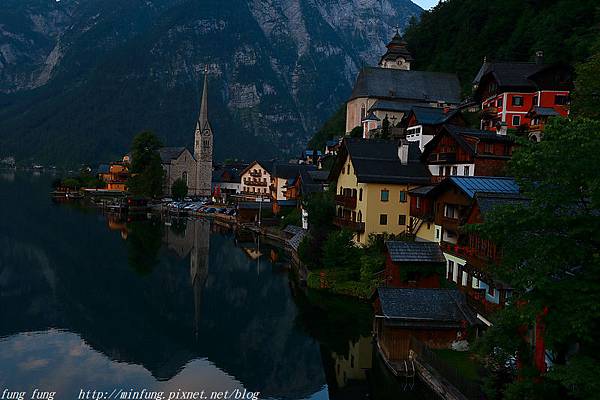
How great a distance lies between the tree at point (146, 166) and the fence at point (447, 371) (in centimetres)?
8892

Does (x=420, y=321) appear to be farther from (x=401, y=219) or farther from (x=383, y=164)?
(x=383, y=164)

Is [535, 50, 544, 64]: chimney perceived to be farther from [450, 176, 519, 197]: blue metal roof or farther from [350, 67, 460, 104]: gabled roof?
[450, 176, 519, 197]: blue metal roof

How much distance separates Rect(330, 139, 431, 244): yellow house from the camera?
4153cm

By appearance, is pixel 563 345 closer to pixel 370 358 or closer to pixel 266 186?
pixel 370 358

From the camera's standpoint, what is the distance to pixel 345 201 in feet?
148

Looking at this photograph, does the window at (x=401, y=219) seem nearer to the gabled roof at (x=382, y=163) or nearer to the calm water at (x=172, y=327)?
the gabled roof at (x=382, y=163)

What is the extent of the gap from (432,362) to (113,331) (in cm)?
2059

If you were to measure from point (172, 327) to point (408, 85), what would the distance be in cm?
6362

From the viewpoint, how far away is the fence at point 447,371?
19266 mm

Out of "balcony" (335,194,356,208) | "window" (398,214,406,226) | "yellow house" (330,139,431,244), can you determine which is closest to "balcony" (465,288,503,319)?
"yellow house" (330,139,431,244)

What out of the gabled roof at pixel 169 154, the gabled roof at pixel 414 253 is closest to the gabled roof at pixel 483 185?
the gabled roof at pixel 414 253

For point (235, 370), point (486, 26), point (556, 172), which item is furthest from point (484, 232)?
point (486, 26)

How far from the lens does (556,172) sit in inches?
517

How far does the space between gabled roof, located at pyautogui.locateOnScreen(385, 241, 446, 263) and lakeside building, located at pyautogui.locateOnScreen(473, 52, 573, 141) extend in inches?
878
